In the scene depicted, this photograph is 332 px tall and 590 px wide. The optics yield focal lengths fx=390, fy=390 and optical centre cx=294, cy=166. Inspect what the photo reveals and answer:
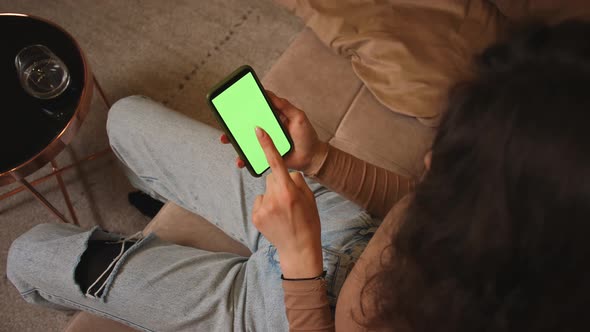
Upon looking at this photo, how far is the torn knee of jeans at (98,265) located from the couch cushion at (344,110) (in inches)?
22.6

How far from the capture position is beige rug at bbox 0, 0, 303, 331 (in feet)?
4.26

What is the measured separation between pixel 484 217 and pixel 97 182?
1.27 metres

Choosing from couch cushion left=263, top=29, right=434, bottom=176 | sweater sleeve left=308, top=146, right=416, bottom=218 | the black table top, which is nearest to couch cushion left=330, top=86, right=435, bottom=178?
couch cushion left=263, top=29, right=434, bottom=176

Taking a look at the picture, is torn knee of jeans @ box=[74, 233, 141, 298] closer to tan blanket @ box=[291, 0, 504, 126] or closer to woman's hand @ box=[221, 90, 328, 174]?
woman's hand @ box=[221, 90, 328, 174]

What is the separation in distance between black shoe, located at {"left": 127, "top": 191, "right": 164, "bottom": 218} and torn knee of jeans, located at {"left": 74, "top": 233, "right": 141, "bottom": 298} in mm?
414

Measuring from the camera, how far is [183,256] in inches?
31.8

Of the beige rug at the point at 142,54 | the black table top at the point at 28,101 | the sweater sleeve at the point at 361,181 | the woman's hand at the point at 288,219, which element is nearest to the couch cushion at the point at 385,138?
the sweater sleeve at the point at 361,181

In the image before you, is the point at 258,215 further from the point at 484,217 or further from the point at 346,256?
the point at 484,217

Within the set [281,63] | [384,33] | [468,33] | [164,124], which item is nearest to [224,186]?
[164,124]

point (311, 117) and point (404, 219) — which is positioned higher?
point (404, 219)

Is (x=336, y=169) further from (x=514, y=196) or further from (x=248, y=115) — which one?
(x=514, y=196)

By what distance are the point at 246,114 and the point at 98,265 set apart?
0.42 meters

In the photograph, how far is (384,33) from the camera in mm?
1033

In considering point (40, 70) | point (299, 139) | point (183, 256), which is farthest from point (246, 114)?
point (40, 70)
